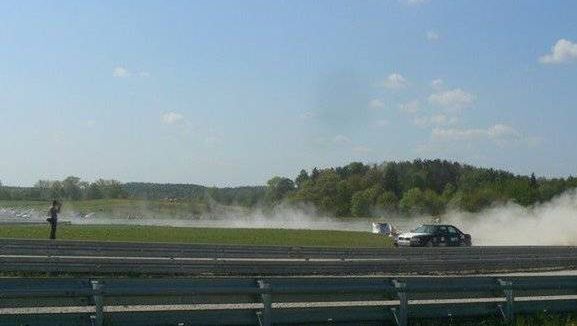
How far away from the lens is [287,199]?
150625mm

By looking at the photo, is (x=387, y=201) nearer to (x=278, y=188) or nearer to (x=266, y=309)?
(x=278, y=188)

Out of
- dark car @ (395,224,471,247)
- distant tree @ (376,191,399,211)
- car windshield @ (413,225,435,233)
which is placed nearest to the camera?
dark car @ (395,224,471,247)

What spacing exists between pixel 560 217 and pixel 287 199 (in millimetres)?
88501

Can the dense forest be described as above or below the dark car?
above

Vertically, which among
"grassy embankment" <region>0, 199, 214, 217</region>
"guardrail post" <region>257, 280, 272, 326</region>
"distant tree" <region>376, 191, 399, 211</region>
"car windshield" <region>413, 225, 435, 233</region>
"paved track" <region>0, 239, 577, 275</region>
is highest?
"distant tree" <region>376, 191, 399, 211</region>

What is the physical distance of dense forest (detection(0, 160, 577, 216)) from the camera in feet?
346

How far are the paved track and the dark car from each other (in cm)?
654

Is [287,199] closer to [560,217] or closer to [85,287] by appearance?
[560,217]

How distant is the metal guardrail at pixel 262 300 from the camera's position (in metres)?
9.70

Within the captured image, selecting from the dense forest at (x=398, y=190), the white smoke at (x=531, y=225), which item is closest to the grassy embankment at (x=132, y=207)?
the dense forest at (x=398, y=190)

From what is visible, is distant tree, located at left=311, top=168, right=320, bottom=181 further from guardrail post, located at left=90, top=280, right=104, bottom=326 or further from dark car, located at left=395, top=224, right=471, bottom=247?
guardrail post, located at left=90, top=280, right=104, bottom=326

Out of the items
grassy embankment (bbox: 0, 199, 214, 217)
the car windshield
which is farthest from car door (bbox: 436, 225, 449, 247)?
grassy embankment (bbox: 0, 199, 214, 217)

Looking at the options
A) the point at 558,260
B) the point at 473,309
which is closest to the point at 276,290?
the point at 473,309

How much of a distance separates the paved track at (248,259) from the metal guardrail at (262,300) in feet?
38.8
